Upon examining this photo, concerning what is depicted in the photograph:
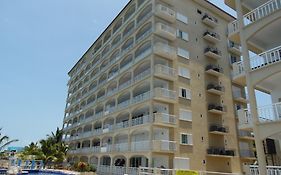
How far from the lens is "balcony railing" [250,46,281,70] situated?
14641 millimetres

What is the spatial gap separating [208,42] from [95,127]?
26.5 m

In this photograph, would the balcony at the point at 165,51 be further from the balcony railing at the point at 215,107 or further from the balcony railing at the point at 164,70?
the balcony railing at the point at 215,107

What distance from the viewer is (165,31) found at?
33.0 meters

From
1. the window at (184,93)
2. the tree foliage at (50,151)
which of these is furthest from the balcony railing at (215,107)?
the tree foliage at (50,151)

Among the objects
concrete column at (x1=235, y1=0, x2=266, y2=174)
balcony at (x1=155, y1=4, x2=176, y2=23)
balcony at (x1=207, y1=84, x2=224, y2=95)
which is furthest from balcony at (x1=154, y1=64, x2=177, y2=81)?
concrete column at (x1=235, y1=0, x2=266, y2=174)

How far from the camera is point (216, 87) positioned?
117 ft

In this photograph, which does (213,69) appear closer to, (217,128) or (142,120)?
(217,128)

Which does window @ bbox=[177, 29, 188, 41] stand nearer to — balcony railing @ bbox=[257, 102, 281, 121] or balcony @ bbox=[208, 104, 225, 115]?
balcony @ bbox=[208, 104, 225, 115]

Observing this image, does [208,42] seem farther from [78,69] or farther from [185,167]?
[78,69]

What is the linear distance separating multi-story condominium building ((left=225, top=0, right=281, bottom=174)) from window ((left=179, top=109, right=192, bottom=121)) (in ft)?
43.6

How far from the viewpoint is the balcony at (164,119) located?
93.9 feet

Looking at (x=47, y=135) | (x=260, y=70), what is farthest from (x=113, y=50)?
(x=260, y=70)

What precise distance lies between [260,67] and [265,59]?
0.89 meters

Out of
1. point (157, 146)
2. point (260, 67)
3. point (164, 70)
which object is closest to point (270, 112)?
point (260, 67)
